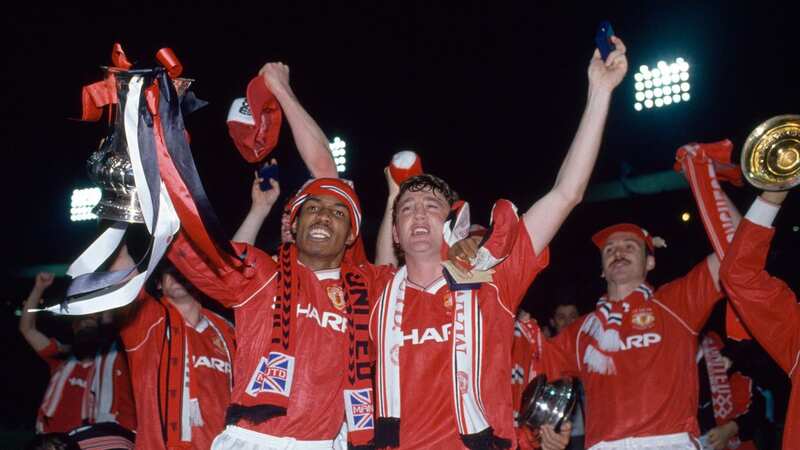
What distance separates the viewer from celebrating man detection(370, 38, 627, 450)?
286 cm

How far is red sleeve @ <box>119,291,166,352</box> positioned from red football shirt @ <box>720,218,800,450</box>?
3207 mm

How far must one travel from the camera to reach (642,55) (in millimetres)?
8695

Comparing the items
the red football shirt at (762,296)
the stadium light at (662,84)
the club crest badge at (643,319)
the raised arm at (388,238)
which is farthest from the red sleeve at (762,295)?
the stadium light at (662,84)

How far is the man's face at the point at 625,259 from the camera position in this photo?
5.06m

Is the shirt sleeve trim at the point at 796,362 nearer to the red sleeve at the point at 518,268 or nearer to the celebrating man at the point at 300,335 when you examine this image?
the red sleeve at the point at 518,268

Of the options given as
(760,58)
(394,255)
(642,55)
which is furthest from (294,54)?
(394,255)

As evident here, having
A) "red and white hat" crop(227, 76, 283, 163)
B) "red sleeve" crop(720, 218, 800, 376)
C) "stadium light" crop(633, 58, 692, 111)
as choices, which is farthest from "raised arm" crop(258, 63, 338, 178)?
"stadium light" crop(633, 58, 692, 111)

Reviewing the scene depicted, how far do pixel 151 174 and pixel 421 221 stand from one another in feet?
3.95

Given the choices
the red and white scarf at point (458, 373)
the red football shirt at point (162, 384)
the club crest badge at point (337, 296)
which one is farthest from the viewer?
the red football shirt at point (162, 384)

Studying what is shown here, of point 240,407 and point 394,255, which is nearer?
point 240,407

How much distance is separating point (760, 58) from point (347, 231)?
6.44 metres

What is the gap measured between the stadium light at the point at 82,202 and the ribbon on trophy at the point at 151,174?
10564mm

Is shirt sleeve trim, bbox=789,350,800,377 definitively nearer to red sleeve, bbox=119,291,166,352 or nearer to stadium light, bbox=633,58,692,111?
red sleeve, bbox=119,291,166,352

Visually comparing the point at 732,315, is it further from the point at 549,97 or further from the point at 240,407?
the point at 549,97
